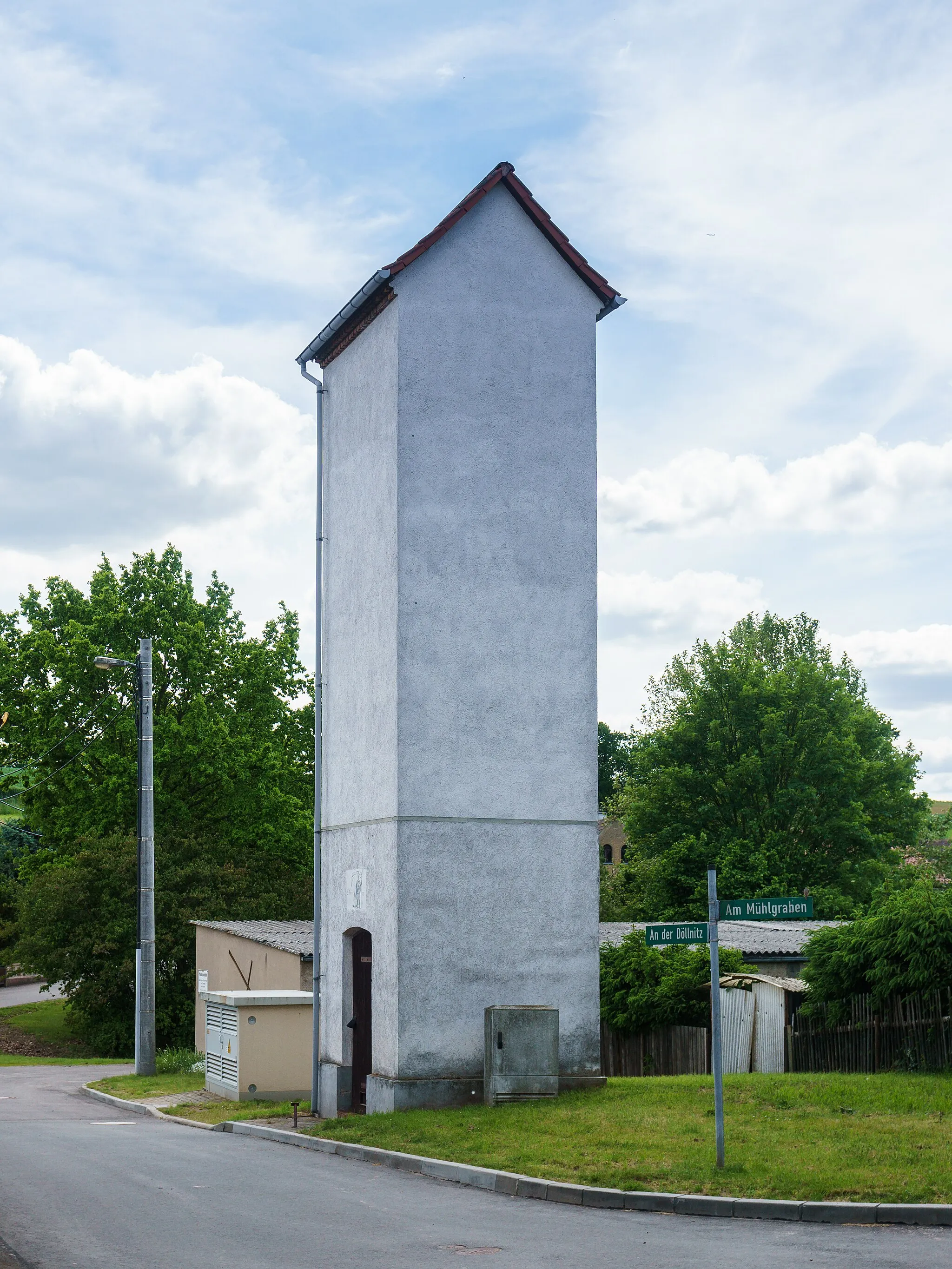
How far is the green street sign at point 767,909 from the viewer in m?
12.3

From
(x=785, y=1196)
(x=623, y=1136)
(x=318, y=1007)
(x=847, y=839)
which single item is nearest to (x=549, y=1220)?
(x=785, y=1196)

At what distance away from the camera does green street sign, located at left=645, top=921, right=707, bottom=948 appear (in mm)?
12945

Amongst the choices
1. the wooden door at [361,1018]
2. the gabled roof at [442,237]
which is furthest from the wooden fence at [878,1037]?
the gabled roof at [442,237]

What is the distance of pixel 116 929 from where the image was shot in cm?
4028

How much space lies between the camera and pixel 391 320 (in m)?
→ 19.7

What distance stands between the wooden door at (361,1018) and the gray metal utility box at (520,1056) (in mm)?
2331

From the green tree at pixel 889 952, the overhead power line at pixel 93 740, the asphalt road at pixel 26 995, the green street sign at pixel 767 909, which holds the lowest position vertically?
the asphalt road at pixel 26 995

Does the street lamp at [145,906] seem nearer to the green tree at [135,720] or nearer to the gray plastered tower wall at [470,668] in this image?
the gray plastered tower wall at [470,668]

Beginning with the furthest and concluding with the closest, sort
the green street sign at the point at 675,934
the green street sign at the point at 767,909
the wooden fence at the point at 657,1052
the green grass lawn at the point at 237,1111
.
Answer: the wooden fence at the point at 657,1052
the green grass lawn at the point at 237,1111
the green street sign at the point at 675,934
the green street sign at the point at 767,909

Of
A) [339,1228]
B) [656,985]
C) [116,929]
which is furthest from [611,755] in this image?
[339,1228]

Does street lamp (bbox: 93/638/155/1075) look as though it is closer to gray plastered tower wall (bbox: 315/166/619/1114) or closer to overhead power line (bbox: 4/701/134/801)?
gray plastered tower wall (bbox: 315/166/619/1114)

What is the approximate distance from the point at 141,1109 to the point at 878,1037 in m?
12.4

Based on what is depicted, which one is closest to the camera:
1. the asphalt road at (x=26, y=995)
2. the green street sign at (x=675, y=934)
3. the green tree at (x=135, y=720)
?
the green street sign at (x=675, y=934)

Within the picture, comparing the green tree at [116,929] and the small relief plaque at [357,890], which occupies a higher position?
the small relief plaque at [357,890]
